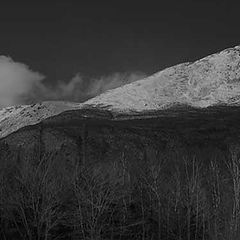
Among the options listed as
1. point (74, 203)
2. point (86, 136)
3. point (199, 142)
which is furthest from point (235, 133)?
point (74, 203)

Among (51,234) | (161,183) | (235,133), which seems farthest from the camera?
(235,133)

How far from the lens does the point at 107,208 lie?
4853 cm

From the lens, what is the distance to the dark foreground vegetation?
152 ft

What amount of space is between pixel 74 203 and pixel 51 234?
177 inches

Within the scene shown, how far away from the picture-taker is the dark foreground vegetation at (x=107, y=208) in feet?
152

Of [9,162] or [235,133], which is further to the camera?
[235,133]

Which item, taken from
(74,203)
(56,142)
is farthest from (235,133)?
(74,203)

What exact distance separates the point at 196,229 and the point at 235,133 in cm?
Answer: 14797

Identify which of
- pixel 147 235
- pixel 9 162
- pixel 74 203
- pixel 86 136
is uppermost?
pixel 86 136

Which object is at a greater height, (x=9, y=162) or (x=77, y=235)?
(x=9, y=162)

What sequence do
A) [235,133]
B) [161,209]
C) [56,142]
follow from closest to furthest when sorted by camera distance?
[161,209]
[56,142]
[235,133]

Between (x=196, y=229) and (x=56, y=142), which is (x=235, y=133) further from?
(x=196, y=229)

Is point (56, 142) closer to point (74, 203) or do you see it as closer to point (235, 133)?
point (235, 133)

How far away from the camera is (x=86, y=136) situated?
18512 cm
